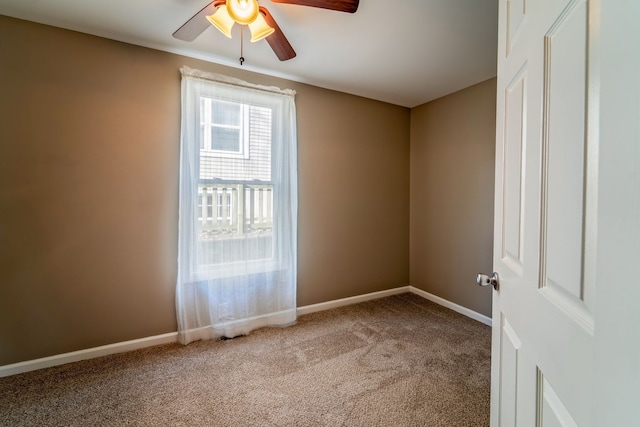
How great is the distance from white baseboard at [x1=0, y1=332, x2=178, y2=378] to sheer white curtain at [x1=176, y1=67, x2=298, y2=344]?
20cm

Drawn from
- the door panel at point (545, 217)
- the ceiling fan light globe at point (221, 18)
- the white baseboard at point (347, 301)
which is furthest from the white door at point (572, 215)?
the white baseboard at point (347, 301)

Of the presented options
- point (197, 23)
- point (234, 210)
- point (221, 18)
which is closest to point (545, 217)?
point (221, 18)

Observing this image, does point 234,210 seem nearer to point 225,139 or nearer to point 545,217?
point 225,139

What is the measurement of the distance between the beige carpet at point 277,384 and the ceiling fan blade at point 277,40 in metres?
2.24

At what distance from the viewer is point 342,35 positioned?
210 cm

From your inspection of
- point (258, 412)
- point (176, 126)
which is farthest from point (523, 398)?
point (176, 126)

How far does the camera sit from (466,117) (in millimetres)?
3025

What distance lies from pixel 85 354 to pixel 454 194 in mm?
3706

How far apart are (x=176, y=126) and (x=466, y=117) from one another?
289 cm

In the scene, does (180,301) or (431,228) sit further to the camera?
(431,228)

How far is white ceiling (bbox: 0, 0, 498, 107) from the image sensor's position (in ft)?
5.92

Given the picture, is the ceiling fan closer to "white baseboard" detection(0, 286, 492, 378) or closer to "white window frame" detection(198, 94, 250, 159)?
"white window frame" detection(198, 94, 250, 159)

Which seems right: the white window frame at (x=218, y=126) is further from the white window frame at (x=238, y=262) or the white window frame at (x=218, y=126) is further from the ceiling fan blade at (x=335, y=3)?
the ceiling fan blade at (x=335, y=3)

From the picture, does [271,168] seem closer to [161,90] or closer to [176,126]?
[176,126]
